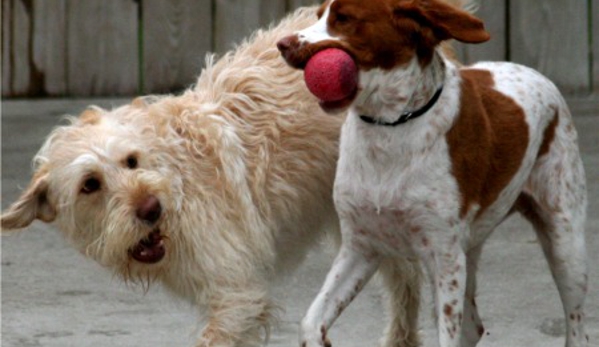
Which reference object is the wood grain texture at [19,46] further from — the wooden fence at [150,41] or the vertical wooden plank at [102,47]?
the vertical wooden plank at [102,47]

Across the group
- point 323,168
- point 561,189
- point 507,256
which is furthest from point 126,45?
point 561,189

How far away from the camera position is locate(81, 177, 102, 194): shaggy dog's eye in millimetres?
5562

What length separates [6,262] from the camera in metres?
7.66

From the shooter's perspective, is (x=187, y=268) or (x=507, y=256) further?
(x=507, y=256)

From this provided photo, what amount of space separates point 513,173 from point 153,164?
48.2 inches

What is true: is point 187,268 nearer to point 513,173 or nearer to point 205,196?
point 205,196

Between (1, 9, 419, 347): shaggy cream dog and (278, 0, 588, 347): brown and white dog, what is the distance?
0.60 meters

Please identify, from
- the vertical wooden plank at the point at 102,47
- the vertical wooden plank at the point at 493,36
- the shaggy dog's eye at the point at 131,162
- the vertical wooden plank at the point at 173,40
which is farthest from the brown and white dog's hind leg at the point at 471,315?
the vertical wooden plank at the point at 102,47

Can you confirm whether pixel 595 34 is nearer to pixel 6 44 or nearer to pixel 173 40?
pixel 173 40

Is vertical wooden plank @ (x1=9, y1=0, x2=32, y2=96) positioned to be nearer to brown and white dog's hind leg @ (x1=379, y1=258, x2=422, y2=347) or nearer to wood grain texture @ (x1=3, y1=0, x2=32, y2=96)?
wood grain texture @ (x1=3, y1=0, x2=32, y2=96)

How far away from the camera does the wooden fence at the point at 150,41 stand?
10.2 metres

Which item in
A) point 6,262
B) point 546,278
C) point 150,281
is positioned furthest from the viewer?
point 6,262

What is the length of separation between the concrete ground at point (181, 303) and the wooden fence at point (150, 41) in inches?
82.7

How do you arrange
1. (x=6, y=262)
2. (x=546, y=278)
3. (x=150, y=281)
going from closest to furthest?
(x=150, y=281)
(x=546, y=278)
(x=6, y=262)
